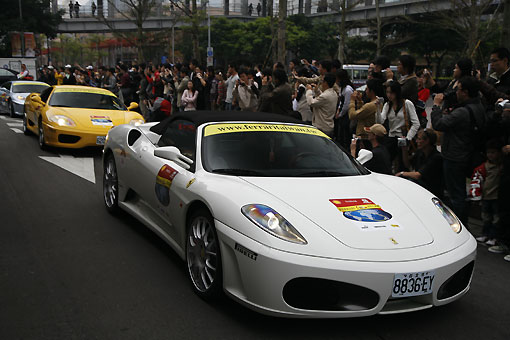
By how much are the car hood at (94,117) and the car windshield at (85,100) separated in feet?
1.07

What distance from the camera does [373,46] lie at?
185 ft

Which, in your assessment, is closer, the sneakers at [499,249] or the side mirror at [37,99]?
the sneakers at [499,249]

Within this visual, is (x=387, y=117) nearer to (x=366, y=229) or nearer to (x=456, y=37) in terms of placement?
(x=366, y=229)

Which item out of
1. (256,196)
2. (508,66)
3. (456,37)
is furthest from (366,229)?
(456,37)

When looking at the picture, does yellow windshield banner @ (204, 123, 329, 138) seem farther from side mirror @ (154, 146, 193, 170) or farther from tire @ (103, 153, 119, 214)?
tire @ (103, 153, 119, 214)

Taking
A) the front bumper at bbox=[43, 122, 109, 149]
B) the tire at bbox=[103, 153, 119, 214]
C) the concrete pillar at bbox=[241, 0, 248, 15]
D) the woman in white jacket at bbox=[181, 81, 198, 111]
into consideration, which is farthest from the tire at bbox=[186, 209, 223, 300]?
the concrete pillar at bbox=[241, 0, 248, 15]

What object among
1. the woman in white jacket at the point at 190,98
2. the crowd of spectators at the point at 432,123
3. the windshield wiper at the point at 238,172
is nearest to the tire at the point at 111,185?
the windshield wiper at the point at 238,172

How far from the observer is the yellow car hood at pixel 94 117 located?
10.6 metres

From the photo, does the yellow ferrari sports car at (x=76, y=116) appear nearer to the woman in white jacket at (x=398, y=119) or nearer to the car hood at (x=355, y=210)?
the woman in white jacket at (x=398, y=119)

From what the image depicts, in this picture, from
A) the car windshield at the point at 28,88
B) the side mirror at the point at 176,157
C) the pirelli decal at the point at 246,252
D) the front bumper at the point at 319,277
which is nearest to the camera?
the front bumper at the point at 319,277

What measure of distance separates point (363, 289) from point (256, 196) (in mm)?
988

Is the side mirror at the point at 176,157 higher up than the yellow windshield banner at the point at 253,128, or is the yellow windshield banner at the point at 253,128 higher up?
the yellow windshield banner at the point at 253,128

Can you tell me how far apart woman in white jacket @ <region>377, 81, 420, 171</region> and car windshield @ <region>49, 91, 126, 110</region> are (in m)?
6.45

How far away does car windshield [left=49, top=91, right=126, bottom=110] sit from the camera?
37.4ft
